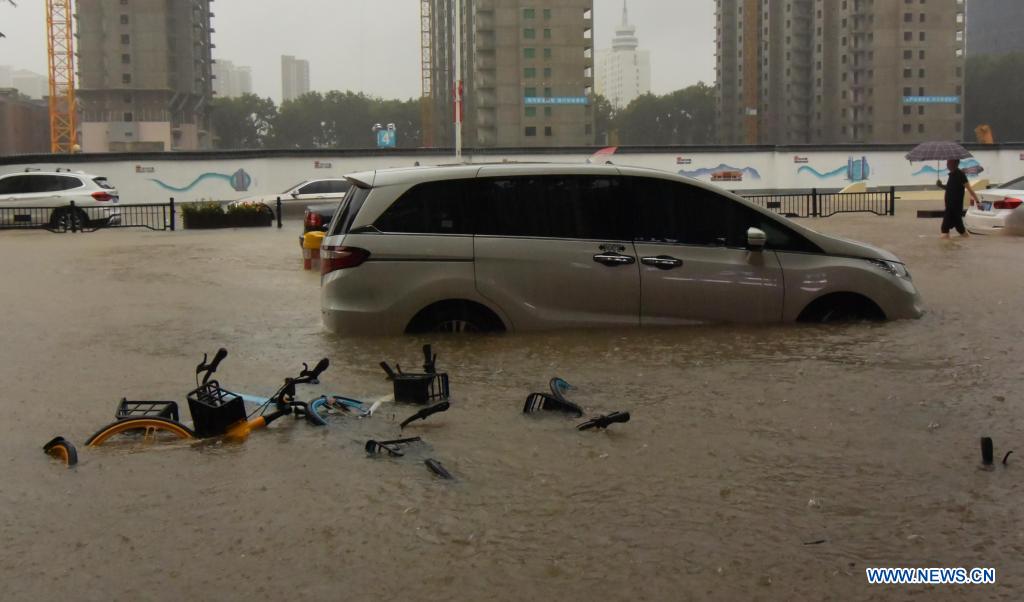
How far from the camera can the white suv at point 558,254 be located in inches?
375

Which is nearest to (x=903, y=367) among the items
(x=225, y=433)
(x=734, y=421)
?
(x=734, y=421)

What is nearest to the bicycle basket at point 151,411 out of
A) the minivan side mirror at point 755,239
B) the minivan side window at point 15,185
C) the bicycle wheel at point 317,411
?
the bicycle wheel at point 317,411

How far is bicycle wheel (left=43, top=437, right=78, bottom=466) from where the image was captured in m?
6.05

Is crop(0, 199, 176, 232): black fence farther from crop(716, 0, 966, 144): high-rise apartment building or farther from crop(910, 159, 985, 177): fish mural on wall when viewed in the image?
crop(716, 0, 966, 144): high-rise apartment building

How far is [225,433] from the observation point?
6.55 meters

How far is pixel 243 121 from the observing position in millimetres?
141250

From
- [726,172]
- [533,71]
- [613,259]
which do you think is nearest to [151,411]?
[613,259]

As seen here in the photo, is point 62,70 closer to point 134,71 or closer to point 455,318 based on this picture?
point 134,71

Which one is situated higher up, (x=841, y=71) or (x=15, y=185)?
(x=841, y=71)

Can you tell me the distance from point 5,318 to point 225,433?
6.96 meters

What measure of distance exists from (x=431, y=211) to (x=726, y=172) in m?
39.8

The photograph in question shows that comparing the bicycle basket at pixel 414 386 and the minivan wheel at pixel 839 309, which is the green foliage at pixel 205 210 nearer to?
the minivan wheel at pixel 839 309

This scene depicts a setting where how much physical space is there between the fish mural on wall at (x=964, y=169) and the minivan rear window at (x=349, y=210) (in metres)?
44.2

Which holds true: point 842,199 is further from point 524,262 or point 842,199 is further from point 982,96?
point 982,96
